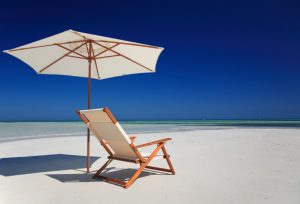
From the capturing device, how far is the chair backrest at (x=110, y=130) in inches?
152

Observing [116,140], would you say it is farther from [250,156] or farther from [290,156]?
[290,156]

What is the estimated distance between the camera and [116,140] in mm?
4113

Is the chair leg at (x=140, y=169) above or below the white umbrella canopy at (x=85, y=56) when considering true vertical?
below

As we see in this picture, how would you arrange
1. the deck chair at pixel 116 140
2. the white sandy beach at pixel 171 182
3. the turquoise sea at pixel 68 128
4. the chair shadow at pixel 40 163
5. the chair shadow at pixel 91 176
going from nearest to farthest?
the white sandy beach at pixel 171 182
the deck chair at pixel 116 140
the chair shadow at pixel 91 176
the chair shadow at pixel 40 163
the turquoise sea at pixel 68 128

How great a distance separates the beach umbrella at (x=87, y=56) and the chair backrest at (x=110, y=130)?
621 mm

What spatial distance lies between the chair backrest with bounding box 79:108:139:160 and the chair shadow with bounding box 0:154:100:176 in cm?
130

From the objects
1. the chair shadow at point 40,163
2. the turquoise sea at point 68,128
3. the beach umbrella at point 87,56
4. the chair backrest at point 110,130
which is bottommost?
the turquoise sea at point 68,128

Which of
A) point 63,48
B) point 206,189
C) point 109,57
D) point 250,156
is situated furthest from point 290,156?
point 63,48

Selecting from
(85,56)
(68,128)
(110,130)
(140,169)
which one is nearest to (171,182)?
(140,169)

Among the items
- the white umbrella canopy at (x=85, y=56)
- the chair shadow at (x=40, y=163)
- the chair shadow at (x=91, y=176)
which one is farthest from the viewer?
the chair shadow at (x=40, y=163)

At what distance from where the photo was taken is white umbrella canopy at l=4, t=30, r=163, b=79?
4407 mm

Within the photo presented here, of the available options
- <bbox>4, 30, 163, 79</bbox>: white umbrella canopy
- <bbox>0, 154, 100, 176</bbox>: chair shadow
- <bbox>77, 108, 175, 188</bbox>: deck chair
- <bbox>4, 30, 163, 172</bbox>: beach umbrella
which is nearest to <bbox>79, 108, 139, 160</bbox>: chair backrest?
<bbox>77, 108, 175, 188</bbox>: deck chair

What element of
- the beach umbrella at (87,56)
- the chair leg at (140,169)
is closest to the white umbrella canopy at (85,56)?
the beach umbrella at (87,56)

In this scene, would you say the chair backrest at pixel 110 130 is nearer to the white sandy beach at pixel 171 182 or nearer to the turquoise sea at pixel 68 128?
the white sandy beach at pixel 171 182
